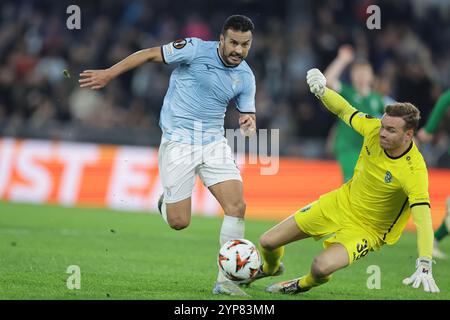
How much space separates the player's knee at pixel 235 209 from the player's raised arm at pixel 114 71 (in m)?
1.41

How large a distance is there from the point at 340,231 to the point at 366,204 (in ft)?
1.05

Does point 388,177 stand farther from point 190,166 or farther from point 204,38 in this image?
point 204,38

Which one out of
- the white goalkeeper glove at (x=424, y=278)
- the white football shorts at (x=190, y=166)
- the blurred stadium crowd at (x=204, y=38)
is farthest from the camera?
the blurred stadium crowd at (x=204, y=38)

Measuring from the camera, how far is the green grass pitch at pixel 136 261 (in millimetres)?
8406

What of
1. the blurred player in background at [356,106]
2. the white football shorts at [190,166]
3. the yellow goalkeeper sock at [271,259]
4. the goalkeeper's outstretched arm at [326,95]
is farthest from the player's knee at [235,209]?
the blurred player in background at [356,106]

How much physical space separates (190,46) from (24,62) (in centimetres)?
1114

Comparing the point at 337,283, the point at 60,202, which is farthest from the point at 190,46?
the point at 60,202

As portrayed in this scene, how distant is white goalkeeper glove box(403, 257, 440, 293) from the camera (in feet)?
24.1

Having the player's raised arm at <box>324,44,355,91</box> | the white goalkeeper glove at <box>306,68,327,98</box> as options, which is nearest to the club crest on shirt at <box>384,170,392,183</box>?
the white goalkeeper glove at <box>306,68,327,98</box>

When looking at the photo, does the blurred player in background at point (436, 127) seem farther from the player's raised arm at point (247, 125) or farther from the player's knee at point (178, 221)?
the player's knee at point (178, 221)

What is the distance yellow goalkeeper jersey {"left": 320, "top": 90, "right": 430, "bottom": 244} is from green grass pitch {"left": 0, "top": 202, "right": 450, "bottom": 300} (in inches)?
27.5

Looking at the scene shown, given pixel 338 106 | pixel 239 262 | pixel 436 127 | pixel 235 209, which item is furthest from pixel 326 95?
pixel 436 127

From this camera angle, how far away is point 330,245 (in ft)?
27.5

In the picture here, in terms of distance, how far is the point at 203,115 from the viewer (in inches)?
355
